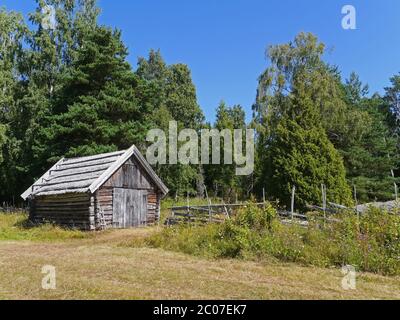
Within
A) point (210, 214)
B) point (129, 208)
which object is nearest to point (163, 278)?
point (210, 214)

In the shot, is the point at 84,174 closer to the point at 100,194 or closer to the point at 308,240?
the point at 100,194

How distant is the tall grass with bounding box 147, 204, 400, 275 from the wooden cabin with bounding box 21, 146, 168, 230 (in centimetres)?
770

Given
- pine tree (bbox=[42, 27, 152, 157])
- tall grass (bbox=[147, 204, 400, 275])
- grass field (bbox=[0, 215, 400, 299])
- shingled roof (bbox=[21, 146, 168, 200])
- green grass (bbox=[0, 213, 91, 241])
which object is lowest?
green grass (bbox=[0, 213, 91, 241])

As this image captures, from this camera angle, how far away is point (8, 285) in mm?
8867

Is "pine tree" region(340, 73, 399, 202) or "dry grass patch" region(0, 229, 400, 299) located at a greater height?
"pine tree" region(340, 73, 399, 202)

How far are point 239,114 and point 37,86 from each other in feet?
88.0

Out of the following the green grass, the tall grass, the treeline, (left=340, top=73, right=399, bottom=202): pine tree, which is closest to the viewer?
the tall grass

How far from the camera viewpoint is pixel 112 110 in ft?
120

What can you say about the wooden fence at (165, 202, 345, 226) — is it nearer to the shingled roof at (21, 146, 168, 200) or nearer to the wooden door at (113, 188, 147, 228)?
the wooden door at (113, 188, 147, 228)

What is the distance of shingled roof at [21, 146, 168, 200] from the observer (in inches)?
837

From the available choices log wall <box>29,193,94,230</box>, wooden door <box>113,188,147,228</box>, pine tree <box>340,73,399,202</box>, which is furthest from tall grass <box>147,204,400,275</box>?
pine tree <box>340,73,399,202</box>
